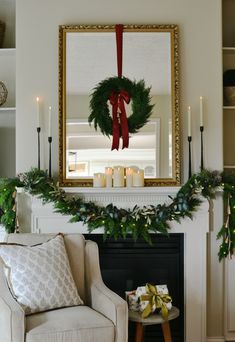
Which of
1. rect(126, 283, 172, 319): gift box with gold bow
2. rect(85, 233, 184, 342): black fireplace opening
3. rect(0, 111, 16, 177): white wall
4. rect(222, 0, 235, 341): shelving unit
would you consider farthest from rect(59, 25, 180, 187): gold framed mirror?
rect(126, 283, 172, 319): gift box with gold bow

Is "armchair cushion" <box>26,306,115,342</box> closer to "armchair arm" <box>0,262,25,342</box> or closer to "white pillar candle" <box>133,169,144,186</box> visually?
"armchair arm" <box>0,262,25,342</box>

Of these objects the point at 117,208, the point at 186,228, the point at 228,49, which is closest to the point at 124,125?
the point at 117,208

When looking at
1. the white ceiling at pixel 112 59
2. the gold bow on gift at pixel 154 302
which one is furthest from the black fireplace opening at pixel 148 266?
the white ceiling at pixel 112 59

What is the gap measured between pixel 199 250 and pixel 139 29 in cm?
168

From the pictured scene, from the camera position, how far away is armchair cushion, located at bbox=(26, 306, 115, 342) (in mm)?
2789

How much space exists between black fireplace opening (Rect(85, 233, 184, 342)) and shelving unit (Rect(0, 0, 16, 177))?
3.42 feet

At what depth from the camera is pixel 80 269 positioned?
3.42 m

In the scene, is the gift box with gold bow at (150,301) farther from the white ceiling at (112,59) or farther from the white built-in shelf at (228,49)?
the white built-in shelf at (228,49)

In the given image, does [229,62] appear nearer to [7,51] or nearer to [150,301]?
[7,51]

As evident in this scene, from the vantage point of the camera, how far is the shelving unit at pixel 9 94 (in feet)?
14.3

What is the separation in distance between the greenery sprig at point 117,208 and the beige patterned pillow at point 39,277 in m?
0.59

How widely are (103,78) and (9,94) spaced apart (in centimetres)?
89

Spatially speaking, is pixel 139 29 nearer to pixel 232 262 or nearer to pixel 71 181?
pixel 71 181

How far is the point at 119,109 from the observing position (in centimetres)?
392
